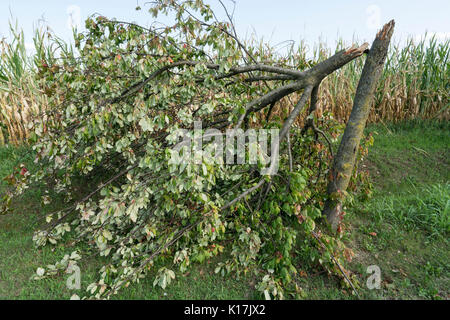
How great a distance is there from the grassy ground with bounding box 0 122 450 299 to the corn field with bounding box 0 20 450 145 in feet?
6.37

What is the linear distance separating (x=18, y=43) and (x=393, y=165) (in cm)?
738

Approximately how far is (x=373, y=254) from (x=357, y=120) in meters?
1.38

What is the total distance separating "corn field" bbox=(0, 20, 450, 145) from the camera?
5715 millimetres

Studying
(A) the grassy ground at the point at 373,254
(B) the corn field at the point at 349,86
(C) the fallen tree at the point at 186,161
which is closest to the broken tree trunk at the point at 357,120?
(C) the fallen tree at the point at 186,161

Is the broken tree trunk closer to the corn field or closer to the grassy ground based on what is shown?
the grassy ground

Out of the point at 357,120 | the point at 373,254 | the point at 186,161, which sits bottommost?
the point at 373,254

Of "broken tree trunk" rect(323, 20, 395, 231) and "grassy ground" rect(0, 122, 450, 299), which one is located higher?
"broken tree trunk" rect(323, 20, 395, 231)

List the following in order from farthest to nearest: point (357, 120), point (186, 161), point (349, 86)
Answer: point (349, 86) → point (357, 120) → point (186, 161)

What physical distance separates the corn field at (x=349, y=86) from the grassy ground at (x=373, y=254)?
194 cm

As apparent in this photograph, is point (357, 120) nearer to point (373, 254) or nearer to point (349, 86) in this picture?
point (373, 254)

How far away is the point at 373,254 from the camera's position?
124 inches

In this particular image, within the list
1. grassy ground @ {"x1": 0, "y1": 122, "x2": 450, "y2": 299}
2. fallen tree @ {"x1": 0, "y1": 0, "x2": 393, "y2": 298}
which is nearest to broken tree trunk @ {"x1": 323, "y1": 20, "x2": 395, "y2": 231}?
fallen tree @ {"x1": 0, "y1": 0, "x2": 393, "y2": 298}

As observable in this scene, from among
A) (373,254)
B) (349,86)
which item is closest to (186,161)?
(373,254)

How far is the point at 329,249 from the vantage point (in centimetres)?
265
